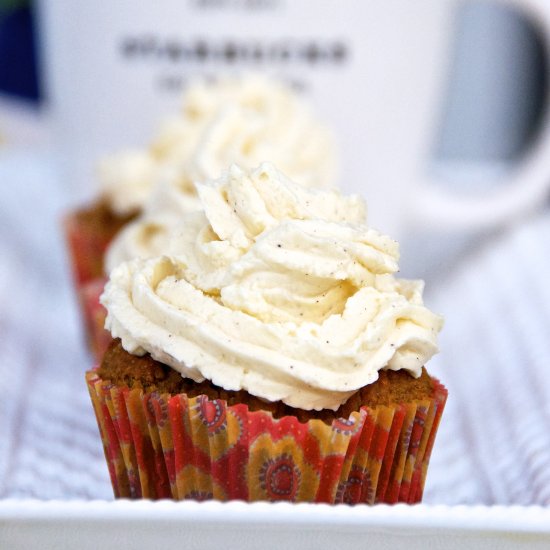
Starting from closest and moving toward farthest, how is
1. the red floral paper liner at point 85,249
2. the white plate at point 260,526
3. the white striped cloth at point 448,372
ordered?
1. the white plate at point 260,526
2. the white striped cloth at point 448,372
3. the red floral paper liner at point 85,249

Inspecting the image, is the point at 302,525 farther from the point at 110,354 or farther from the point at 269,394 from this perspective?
the point at 110,354

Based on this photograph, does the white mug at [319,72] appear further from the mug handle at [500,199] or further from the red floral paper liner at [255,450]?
the red floral paper liner at [255,450]

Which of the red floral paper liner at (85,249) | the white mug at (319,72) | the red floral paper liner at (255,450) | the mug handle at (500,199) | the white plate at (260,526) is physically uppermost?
the white mug at (319,72)

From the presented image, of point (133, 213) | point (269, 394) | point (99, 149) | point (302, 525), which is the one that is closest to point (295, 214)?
point (269, 394)

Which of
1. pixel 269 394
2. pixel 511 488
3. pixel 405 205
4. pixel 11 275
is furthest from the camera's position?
pixel 405 205

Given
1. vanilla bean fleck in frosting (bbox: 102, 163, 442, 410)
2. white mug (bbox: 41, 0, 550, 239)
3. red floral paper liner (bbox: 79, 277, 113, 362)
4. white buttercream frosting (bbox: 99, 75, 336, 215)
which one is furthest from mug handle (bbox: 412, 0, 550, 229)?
vanilla bean fleck in frosting (bbox: 102, 163, 442, 410)

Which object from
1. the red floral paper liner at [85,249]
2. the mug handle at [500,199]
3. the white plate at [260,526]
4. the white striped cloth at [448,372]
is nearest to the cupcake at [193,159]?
the red floral paper liner at [85,249]
